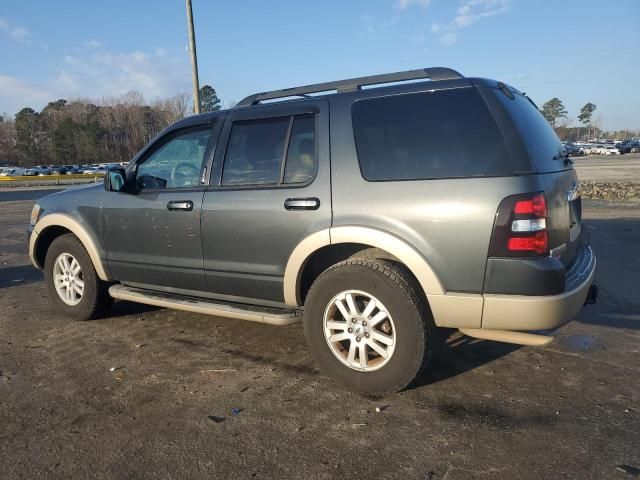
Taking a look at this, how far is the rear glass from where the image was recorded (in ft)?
9.34

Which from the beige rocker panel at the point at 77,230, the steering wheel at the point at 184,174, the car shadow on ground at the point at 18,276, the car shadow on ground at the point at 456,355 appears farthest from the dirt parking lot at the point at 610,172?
the car shadow on ground at the point at 18,276

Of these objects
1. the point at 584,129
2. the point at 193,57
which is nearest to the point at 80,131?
the point at 193,57

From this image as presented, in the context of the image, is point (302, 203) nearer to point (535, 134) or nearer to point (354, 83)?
point (354, 83)

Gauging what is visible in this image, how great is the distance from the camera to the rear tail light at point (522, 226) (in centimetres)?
268

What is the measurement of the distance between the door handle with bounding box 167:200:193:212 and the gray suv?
0.03 metres

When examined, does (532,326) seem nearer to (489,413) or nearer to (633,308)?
(489,413)

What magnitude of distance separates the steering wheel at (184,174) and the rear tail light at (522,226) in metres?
2.45

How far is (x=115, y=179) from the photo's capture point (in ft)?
13.7

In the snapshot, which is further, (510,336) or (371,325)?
(371,325)

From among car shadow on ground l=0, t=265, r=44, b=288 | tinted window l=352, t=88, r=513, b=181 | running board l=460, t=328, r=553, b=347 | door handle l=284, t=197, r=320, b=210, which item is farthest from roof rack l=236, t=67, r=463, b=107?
car shadow on ground l=0, t=265, r=44, b=288

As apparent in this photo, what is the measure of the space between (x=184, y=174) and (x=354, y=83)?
164 centimetres

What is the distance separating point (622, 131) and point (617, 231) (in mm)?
172415

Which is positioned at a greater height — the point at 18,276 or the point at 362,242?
the point at 362,242

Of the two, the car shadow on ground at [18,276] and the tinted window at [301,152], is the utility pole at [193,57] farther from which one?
the tinted window at [301,152]
